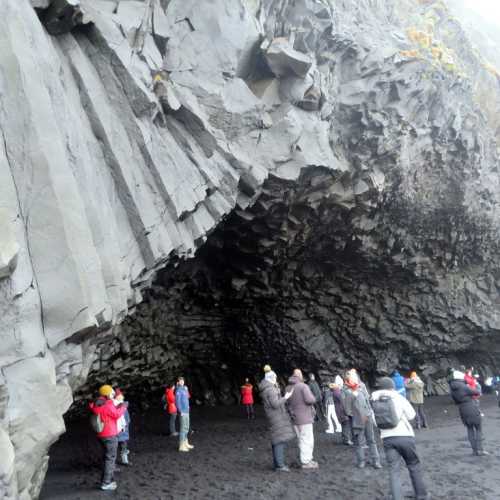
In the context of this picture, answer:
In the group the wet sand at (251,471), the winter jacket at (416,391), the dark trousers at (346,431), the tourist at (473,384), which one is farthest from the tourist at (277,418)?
the winter jacket at (416,391)

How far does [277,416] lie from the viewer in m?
9.12

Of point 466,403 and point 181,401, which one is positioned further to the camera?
point 181,401

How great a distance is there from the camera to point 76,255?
6.73 meters

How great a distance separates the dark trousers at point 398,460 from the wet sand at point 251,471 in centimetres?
112

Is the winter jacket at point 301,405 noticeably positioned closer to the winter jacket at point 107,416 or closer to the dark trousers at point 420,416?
the winter jacket at point 107,416

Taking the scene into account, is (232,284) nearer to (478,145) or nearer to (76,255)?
(478,145)

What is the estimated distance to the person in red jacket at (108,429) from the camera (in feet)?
28.2

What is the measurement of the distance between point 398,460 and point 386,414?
751 mm

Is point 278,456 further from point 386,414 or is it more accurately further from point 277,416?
point 386,414

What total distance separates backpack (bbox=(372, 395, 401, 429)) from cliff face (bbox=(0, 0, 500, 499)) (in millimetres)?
4134

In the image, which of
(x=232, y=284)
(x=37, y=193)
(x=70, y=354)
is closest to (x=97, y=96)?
(x=37, y=193)

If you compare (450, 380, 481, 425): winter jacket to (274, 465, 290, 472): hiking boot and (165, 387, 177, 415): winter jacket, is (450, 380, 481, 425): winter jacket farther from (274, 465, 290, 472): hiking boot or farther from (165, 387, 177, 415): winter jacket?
(165, 387, 177, 415): winter jacket

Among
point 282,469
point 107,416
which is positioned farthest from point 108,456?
point 282,469

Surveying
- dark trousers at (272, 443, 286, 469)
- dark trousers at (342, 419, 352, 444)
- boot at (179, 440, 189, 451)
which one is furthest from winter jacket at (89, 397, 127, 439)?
dark trousers at (342, 419, 352, 444)
